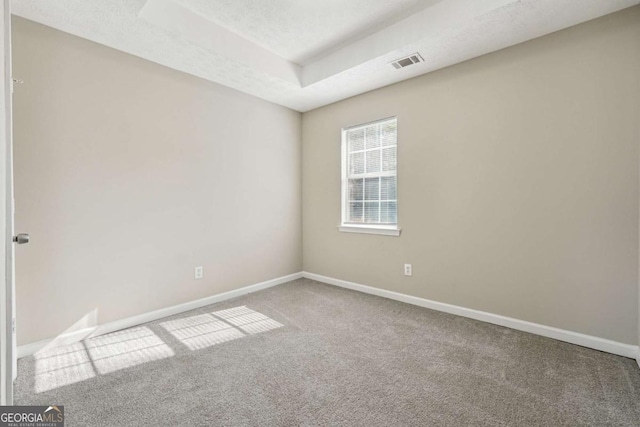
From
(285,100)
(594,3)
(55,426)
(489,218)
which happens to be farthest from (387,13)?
(55,426)

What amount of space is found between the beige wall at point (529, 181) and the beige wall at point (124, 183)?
1.79 m

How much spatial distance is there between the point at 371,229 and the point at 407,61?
1861 mm

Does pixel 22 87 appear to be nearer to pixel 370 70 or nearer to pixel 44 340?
pixel 44 340

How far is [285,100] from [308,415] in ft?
11.4

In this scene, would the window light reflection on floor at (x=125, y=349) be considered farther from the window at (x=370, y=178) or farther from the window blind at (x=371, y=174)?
the window blind at (x=371, y=174)

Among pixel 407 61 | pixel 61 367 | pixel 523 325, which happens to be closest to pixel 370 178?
pixel 407 61

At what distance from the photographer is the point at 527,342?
2340 millimetres

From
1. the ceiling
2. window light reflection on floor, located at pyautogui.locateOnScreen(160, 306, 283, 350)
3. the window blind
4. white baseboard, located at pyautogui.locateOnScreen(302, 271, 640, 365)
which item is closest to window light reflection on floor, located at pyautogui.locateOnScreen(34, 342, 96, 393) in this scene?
window light reflection on floor, located at pyautogui.locateOnScreen(160, 306, 283, 350)

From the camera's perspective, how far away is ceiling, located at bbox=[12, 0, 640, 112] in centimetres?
215

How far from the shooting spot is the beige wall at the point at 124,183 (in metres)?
2.21

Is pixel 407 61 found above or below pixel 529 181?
above

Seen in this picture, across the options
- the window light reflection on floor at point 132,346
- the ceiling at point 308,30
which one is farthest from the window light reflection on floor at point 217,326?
the ceiling at point 308,30

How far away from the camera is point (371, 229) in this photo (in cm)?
359

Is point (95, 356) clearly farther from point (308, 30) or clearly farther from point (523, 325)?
point (523, 325)
